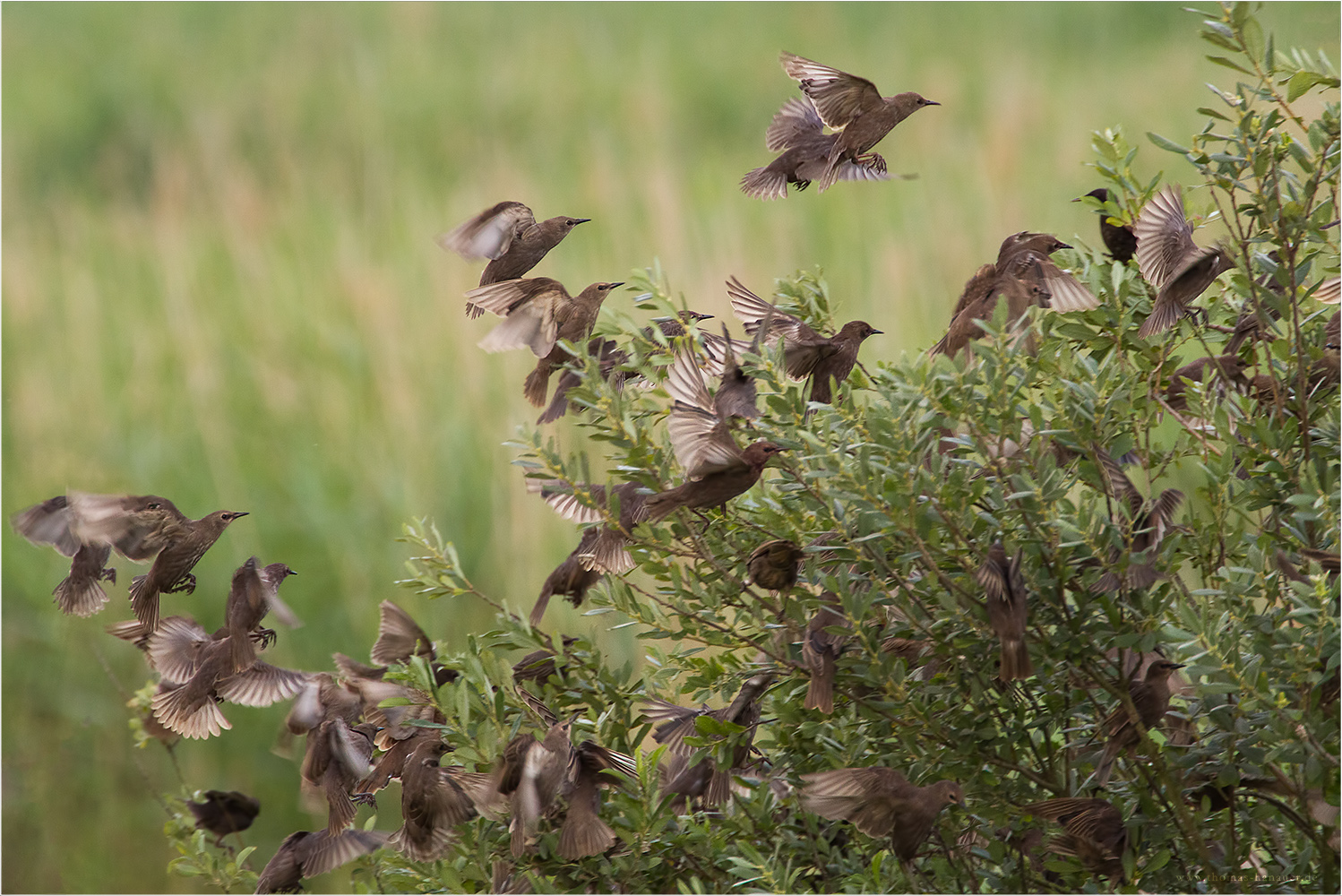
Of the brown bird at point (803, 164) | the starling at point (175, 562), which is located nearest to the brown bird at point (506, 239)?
the brown bird at point (803, 164)

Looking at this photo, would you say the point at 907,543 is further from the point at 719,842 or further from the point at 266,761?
the point at 266,761

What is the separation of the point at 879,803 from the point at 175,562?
0.61m

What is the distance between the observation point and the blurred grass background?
260 cm

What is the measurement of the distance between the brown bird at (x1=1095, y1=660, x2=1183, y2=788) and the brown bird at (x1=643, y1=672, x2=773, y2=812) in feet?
0.85

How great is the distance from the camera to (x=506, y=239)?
114 centimetres

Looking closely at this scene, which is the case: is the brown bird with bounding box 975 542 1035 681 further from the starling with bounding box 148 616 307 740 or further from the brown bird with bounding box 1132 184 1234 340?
the starling with bounding box 148 616 307 740

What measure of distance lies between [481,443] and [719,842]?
2.04 m

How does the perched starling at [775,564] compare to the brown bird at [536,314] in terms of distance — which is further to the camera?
the brown bird at [536,314]

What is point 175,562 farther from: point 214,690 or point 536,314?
point 536,314

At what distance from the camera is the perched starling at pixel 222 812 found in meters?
1.37

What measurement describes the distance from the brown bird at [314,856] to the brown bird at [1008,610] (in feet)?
1.87

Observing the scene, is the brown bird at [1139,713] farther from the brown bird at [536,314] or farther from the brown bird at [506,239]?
the brown bird at [506,239]

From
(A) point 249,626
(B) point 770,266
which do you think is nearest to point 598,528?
(A) point 249,626

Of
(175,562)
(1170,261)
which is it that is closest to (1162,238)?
(1170,261)
